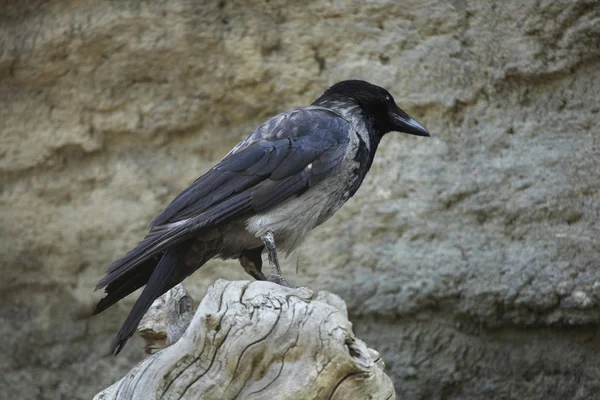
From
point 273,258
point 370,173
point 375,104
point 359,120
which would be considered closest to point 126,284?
point 273,258

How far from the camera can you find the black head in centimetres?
510

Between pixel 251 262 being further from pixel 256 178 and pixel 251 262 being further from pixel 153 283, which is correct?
pixel 153 283

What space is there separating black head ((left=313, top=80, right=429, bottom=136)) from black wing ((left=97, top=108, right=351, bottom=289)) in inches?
12.7

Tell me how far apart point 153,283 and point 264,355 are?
0.95 m

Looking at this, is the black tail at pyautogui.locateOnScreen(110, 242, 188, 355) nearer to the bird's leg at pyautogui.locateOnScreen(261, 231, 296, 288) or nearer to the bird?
the bird

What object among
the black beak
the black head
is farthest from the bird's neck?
the black beak

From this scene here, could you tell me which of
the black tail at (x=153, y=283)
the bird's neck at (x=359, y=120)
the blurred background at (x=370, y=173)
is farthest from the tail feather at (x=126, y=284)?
the blurred background at (x=370, y=173)

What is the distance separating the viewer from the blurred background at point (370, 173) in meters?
5.52

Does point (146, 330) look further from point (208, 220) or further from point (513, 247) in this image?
point (513, 247)

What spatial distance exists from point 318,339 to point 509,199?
259 cm

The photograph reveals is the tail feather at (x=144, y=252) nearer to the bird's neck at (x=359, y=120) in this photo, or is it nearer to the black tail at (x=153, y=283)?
the black tail at (x=153, y=283)

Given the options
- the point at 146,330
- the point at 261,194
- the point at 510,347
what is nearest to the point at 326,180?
the point at 261,194

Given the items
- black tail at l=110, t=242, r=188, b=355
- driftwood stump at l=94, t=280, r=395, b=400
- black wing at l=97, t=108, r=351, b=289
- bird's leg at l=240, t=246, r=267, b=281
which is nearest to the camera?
driftwood stump at l=94, t=280, r=395, b=400

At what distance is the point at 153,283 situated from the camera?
13.9 feet
